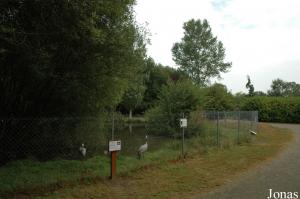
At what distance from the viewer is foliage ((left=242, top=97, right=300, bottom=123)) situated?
132 feet

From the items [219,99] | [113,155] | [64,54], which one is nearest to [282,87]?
[219,99]

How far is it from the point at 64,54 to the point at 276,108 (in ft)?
122

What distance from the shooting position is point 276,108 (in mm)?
41969

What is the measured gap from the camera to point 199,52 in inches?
2140

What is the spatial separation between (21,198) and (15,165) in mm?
1915

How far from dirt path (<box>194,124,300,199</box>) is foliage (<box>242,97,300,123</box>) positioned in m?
30.3

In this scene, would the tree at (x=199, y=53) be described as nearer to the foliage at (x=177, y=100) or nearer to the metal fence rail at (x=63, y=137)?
the foliage at (x=177, y=100)

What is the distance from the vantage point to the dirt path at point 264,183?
24.6 ft

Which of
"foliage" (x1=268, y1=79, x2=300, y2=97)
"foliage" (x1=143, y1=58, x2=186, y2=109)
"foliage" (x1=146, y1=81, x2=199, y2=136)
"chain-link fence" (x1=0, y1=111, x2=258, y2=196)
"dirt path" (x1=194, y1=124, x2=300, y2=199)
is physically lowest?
"dirt path" (x1=194, y1=124, x2=300, y2=199)

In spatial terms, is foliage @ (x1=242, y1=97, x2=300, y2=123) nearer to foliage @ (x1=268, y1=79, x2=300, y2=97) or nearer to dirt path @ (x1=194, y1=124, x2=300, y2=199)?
dirt path @ (x1=194, y1=124, x2=300, y2=199)

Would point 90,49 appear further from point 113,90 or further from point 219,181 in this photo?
point 219,181

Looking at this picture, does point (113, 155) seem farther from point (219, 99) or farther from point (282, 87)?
point (282, 87)

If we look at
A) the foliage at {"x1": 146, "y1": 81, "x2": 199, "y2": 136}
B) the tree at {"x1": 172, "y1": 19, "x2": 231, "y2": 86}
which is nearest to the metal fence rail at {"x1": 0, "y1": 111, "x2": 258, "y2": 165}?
the foliage at {"x1": 146, "y1": 81, "x2": 199, "y2": 136}

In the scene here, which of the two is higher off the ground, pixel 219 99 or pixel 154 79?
pixel 154 79
